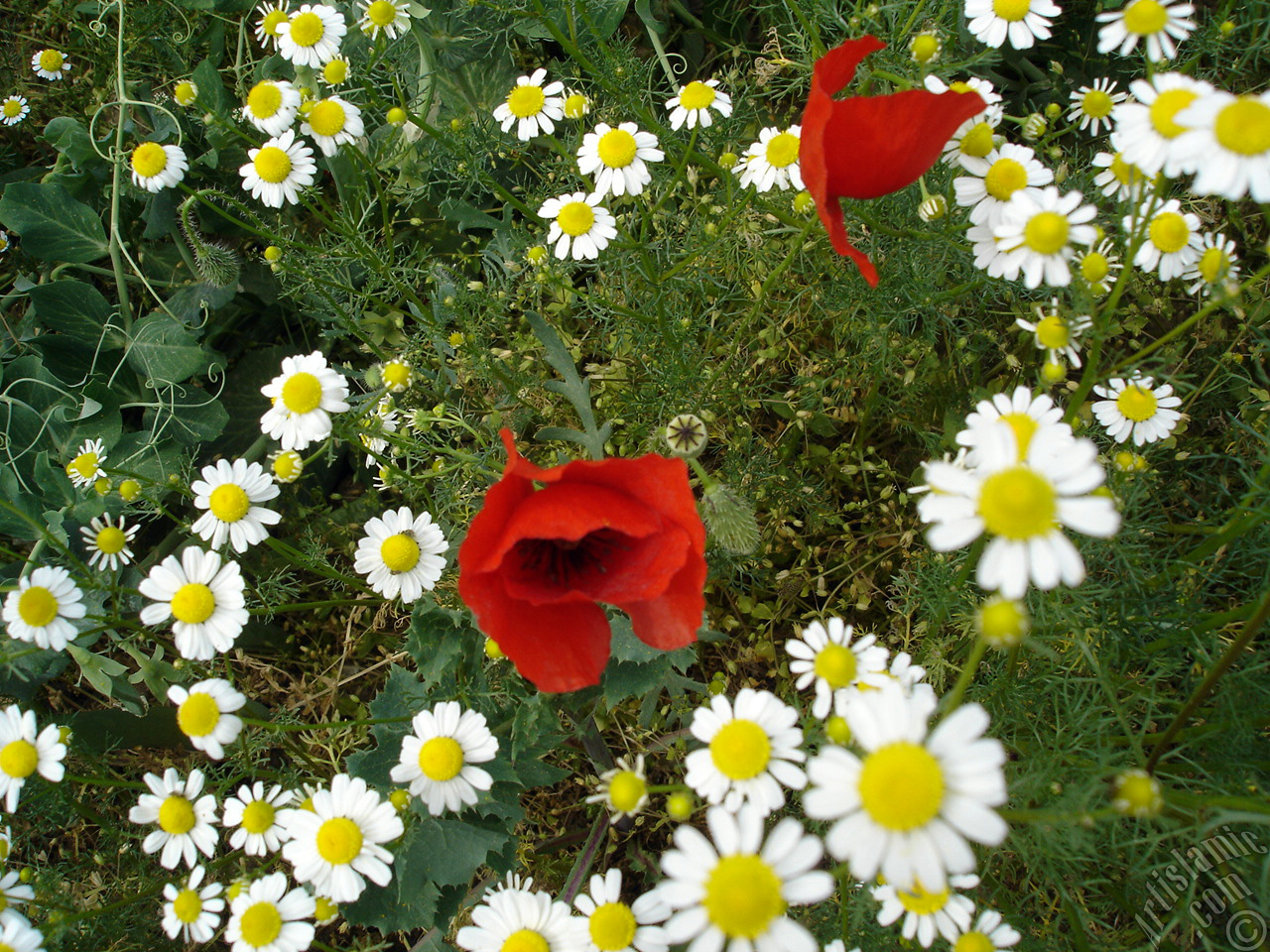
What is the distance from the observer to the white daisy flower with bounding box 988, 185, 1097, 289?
1246 millimetres

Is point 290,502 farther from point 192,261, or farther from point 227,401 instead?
point 192,261

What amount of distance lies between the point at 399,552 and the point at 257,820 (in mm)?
526

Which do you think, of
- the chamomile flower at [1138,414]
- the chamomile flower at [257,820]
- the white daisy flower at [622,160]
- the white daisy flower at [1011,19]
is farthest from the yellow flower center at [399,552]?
the white daisy flower at [1011,19]

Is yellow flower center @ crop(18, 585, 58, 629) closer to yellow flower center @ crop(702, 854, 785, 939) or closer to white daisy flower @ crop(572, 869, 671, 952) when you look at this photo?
white daisy flower @ crop(572, 869, 671, 952)

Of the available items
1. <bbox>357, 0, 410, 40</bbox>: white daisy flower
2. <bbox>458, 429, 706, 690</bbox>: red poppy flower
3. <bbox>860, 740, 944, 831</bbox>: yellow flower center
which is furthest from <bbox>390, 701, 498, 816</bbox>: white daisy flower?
<bbox>357, 0, 410, 40</bbox>: white daisy flower

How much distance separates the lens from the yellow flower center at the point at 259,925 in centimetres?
143

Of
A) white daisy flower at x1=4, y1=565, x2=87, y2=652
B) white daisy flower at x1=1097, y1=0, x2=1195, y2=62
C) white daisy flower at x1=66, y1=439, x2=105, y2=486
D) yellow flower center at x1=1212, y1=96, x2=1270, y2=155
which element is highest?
white daisy flower at x1=66, y1=439, x2=105, y2=486

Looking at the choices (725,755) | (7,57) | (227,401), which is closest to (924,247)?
(725,755)

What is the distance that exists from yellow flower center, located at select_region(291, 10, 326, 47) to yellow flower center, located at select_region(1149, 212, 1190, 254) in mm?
1817

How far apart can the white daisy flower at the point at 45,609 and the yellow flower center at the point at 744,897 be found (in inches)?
51.5

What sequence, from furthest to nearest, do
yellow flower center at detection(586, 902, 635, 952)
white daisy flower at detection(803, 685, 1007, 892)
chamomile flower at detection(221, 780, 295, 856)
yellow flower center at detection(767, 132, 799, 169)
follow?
yellow flower center at detection(767, 132, 799, 169)
chamomile flower at detection(221, 780, 295, 856)
yellow flower center at detection(586, 902, 635, 952)
white daisy flower at detection(803, 685, 1007, 892)

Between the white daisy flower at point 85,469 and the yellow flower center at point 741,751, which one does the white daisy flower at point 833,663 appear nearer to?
the yellow flower center at point 741,751

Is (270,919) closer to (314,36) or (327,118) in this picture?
(327,118)

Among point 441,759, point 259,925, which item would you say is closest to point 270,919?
point 259,925
